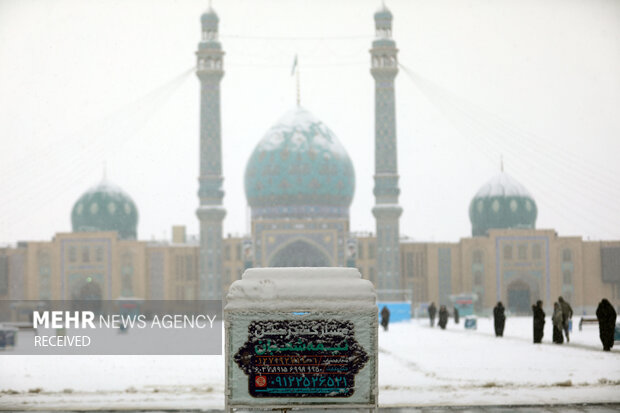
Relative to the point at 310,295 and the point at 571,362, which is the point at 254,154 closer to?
the point at 571,362

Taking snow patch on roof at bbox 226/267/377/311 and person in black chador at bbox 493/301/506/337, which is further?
person in black chador at bbox 493/301/506/337

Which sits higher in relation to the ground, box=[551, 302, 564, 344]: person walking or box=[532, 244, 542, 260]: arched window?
box=[532, 244, 542, 260]: arched window

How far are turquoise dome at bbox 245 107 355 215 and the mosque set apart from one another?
51 millimetres

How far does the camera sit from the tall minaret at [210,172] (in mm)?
49375

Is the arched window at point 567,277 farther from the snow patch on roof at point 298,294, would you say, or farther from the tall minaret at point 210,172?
the snow patch on roof at point 298,294

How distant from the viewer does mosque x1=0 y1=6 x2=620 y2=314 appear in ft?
168

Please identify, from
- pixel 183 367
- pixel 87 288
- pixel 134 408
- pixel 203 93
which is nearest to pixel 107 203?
pixel 87 288

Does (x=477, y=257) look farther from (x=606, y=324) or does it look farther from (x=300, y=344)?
(x=300, y=344)

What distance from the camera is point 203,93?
50031mm

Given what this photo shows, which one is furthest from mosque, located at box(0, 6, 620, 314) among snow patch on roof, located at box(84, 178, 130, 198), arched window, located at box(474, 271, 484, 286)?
snow patch on roof, located at box(84, 178, 130, 198)

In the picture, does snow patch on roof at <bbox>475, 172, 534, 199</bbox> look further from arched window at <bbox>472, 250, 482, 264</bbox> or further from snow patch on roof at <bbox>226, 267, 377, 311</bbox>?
snow patch on roof at <bbox>226, 267, 377, 311</bbox>

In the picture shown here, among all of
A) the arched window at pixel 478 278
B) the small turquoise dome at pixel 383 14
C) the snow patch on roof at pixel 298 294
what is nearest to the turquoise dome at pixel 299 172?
the small turquoise dome at pixel 383 14

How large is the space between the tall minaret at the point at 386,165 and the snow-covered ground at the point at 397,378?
29.1 meters

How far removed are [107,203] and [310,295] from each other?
48.9 meters
